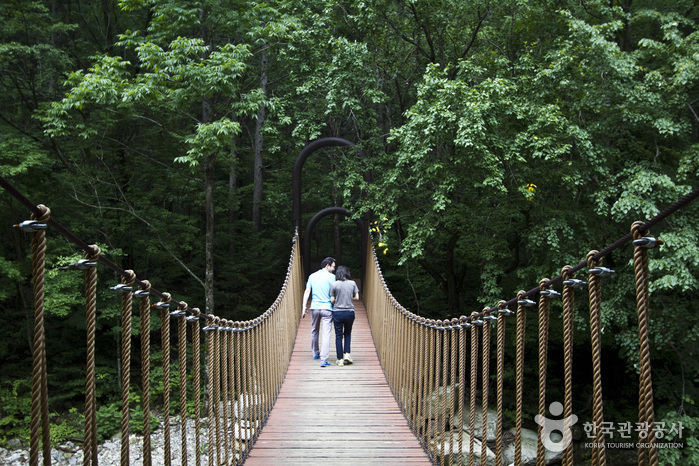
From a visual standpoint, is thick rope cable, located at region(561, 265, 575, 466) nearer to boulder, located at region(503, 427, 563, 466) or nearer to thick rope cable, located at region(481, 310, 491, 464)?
thick rope cable, located at region(481, 310, 491, 464)

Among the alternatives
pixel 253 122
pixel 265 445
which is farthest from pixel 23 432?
pixel 253 122

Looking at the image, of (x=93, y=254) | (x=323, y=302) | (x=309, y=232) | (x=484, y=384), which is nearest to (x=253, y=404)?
(x=484, y=384)

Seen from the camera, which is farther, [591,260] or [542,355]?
[542,355]

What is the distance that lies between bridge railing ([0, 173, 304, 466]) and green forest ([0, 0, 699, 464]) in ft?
8.56

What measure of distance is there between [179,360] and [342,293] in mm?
2328

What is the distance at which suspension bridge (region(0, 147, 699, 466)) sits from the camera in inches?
49.9

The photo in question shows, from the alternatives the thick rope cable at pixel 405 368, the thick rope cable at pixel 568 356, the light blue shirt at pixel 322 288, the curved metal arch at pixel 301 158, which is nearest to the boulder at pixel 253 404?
the thick rope cable at pixel 405 368

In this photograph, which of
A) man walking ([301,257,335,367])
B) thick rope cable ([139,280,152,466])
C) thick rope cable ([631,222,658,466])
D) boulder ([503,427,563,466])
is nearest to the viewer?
thick rope cable ([631,222,658,466])

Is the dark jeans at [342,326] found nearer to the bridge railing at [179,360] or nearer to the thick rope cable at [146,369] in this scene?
the bridge railing at [179,360]

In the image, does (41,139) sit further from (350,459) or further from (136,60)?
(350,459)

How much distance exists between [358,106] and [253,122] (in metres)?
8.01

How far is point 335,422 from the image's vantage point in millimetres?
3650

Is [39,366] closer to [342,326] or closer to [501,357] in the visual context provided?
[501,357]

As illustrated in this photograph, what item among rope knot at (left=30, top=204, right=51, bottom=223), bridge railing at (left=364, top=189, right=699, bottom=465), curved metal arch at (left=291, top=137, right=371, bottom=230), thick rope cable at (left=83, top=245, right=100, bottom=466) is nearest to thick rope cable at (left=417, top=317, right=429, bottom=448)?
bridge railing at (left=364, top=189, right=699, bottom=465)
